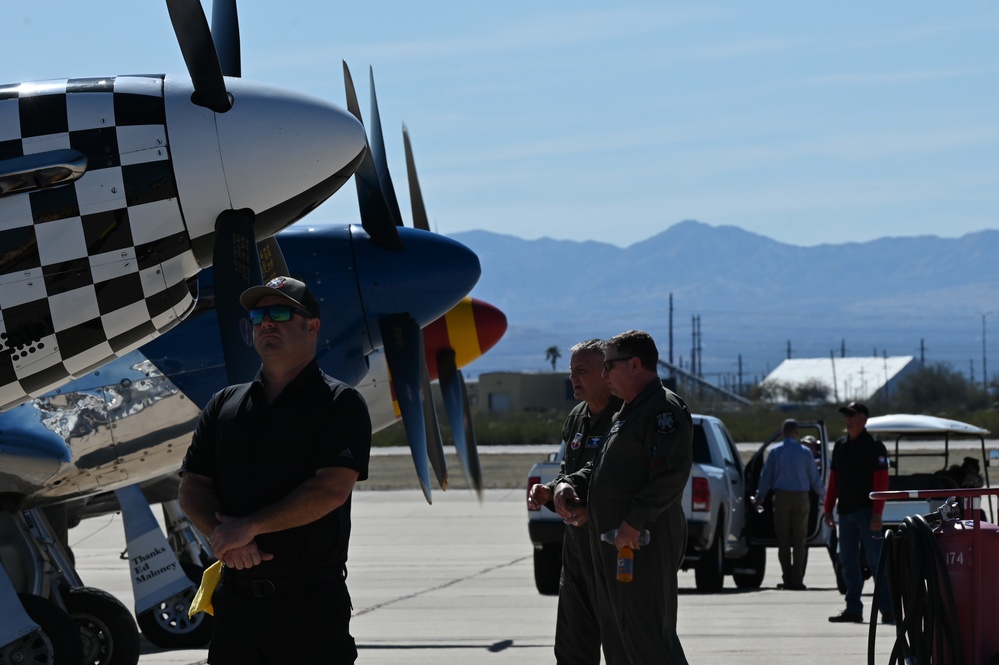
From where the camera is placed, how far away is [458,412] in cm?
1166

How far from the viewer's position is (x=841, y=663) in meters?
8.27

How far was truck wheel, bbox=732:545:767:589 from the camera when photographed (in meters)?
14.4

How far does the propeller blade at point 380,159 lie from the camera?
10820 mm

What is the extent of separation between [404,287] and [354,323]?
436 millimetres

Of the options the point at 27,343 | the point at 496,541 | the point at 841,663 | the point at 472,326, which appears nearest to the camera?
the point at 27,343

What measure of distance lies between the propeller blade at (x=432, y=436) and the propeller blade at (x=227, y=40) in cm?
294

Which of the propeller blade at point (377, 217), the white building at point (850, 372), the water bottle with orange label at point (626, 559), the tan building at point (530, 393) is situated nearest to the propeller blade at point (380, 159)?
the propeller blade at point (377, 217)

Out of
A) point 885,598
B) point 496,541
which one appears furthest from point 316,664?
point 496,541

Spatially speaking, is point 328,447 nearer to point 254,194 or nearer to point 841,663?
point 254,194

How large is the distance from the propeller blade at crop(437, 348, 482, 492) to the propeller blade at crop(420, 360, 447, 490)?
85 centimetres

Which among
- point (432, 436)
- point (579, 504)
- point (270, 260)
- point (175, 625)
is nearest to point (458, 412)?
point (432, 436)

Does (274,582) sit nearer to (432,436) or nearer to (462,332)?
(432,436)

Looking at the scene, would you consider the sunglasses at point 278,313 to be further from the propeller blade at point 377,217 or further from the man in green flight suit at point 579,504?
the propeller blade at point 377,217

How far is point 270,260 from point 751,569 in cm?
824
